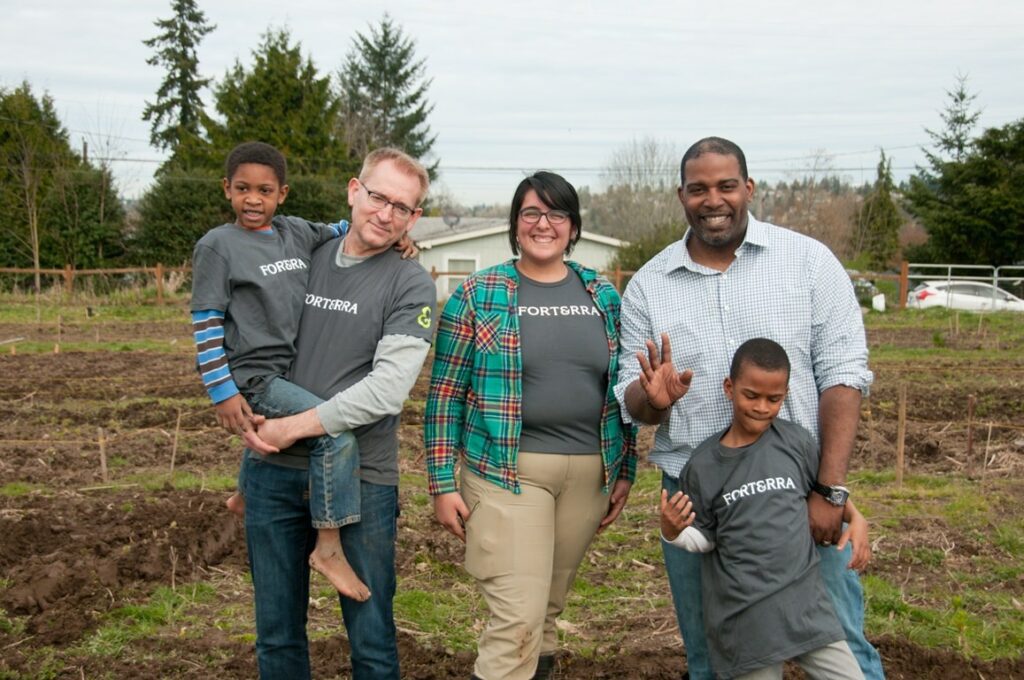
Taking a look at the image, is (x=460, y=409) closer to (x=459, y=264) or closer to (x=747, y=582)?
(x=747, y=582)

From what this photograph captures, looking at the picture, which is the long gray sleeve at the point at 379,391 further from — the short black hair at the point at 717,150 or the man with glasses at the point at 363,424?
the short black hair at the point at 717,150

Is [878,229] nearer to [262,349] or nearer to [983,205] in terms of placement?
[983,205]

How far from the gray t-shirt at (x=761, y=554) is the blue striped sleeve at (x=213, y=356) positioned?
1.56 m

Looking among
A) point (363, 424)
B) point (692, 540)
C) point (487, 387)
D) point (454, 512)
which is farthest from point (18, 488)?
point (692, 540)

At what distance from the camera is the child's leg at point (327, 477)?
3.26 meters

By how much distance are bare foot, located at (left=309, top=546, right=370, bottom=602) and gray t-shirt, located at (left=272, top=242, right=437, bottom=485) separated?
0.28m

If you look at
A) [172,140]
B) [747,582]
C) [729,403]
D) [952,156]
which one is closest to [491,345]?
[729,403]

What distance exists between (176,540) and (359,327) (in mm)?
3513

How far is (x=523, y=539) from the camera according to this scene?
3.45 metres

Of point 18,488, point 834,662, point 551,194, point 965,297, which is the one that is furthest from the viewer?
point 965,297

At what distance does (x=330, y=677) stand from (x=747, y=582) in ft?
7.10

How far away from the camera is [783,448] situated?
316cm

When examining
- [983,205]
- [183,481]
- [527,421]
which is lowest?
[183,481]

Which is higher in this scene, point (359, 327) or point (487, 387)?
point (359, 327)
